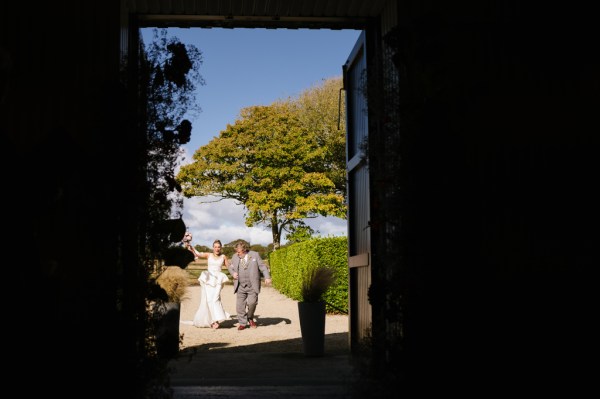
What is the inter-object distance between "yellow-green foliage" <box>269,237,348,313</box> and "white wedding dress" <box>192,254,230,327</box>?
5.44 ft

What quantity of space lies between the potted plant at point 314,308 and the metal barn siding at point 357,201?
1.68 meters

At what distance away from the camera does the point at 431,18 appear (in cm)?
440

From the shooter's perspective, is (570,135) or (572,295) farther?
(570,135)

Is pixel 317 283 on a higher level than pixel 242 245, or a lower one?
lower

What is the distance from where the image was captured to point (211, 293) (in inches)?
579

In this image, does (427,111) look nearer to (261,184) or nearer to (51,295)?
(51,295)

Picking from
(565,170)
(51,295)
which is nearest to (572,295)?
(565,170)

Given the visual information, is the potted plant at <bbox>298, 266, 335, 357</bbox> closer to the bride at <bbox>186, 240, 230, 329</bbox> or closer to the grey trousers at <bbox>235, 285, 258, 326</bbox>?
the grey trousers at <bbox>235, 285, 258, 326</bbox>

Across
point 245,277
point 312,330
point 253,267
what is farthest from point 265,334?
point 312,330

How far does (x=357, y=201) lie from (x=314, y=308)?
2282mm

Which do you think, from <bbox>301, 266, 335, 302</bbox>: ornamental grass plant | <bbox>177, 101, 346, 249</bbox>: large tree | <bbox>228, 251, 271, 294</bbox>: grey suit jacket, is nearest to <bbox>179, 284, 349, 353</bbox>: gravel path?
<bbox>228, 251, 271, 294</bbox>: grey suit jacket

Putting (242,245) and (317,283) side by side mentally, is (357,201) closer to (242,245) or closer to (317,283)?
(317,283)

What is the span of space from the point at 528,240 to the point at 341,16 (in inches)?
117

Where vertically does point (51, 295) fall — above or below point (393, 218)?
below
